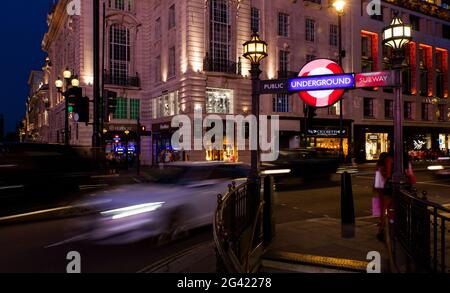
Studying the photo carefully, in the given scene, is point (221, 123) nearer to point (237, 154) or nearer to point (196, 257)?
point (237, 154)

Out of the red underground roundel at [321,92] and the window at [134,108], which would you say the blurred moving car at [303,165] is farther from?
the window at [134,108]

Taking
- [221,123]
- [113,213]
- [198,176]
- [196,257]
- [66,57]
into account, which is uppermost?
[66,57]

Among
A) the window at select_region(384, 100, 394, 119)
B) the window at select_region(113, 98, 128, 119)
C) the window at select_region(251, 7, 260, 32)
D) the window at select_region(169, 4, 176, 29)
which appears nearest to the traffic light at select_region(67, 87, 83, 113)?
the window at select_region(169, 4, 176, 29)

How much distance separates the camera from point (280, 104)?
34688mm

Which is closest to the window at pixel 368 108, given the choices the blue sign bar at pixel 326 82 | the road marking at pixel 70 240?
the blue sign bar at pixel 326 82

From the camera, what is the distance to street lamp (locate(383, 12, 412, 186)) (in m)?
6.61

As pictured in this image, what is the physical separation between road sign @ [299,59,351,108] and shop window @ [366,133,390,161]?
118ft

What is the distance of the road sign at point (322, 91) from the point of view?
6.52 metres

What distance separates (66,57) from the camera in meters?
45.7

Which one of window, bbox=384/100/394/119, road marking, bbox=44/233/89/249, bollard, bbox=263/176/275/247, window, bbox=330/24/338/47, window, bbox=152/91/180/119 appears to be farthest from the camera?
window, bbox=384/100/394/119

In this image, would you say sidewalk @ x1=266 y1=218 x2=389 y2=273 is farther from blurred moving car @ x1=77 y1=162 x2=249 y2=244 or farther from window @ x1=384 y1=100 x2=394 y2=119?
window @ x1=384 y1=100 x2=394 y2=119

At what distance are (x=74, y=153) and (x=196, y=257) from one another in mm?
6380

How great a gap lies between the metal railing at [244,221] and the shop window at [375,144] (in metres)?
36.0
